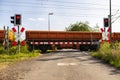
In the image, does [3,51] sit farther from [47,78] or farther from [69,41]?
[47,78]

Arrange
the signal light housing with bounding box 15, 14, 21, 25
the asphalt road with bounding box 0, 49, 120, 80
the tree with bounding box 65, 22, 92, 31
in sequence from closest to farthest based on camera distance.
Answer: the asphalt road with bounding box 0, 49, 120, 80 → the signal light housing with bounding box 15, 14, 21, 25 → the tree with bounding box 65, 22, 92, 31

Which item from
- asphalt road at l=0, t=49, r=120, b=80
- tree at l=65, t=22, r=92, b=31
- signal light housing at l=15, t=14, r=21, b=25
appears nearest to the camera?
asphalt road at l=0, t=49, r=120, b=80

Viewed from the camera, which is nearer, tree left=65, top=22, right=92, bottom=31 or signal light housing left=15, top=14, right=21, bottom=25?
signal light housing left=15, top=14, right=21, bottom=25

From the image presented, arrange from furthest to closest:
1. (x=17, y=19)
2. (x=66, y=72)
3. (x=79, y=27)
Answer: (x=79, y=27) < (x=17, y=19) < (x=66, y=72)

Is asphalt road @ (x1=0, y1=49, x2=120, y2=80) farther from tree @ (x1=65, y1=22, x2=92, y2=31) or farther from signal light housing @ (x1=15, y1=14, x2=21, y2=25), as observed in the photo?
tree @ (x1=65, y1=22, x2=92, y2=31)

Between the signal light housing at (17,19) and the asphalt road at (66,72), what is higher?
the signal light housing at (17,19)

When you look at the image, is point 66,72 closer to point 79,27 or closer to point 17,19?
point 17,19

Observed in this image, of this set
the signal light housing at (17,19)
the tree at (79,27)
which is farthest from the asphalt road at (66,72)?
the tree at (79,27)

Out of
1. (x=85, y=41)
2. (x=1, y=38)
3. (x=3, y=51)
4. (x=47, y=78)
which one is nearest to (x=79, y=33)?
(x=85, y=41)

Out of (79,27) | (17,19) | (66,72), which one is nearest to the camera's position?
(66,72)

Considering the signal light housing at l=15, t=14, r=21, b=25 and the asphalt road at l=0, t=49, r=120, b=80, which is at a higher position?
the signal light housing at l=15, t=14, r=21, b=25

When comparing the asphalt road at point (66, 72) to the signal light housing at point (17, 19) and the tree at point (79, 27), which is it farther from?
the tree at point (79, 27)

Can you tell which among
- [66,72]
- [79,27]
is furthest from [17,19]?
[79,27]

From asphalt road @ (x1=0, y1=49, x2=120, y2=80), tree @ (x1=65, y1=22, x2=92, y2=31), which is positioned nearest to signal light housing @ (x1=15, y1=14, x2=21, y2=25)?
asphalt road @ (x1=0, y1=49, x2=120, y2=80)
